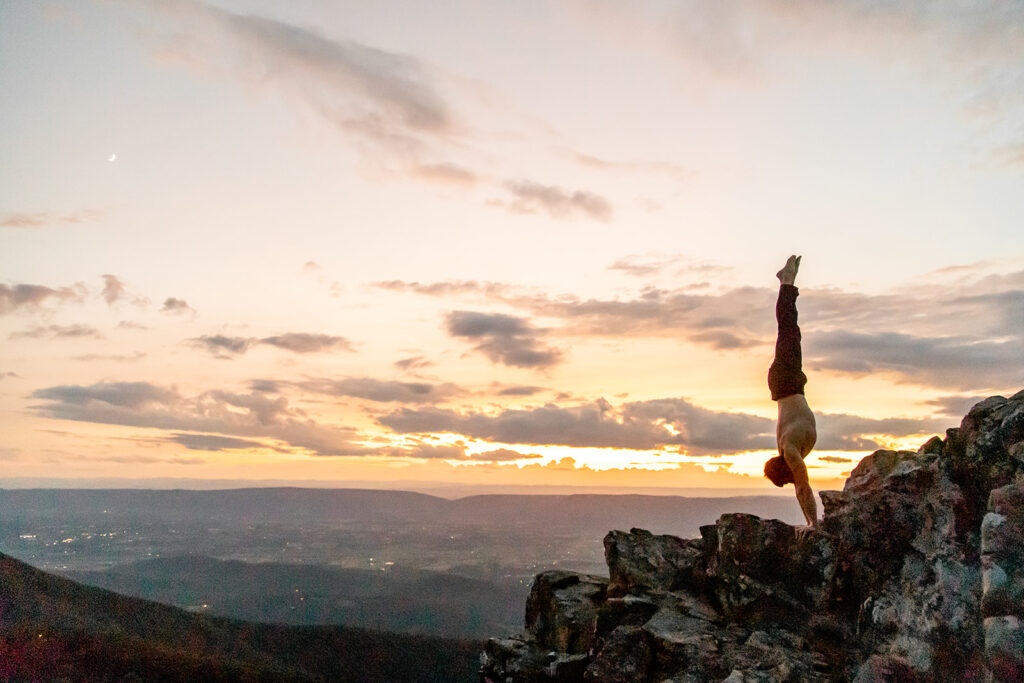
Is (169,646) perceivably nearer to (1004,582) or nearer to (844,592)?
(844,592)

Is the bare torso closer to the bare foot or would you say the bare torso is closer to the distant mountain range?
the bare foot

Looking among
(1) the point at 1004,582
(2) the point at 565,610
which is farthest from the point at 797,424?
(2) the point at 565,610

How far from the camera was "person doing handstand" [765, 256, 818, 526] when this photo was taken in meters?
13.6

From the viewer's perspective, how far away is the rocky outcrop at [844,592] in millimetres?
9008

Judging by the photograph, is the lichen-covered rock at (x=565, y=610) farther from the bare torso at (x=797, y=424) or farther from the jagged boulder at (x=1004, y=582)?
the jagged boulder at (x=1004, y=582)

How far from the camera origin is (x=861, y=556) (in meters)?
11.5

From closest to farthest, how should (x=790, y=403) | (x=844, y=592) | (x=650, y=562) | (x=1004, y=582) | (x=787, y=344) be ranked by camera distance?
(x=1004, y=582) < (x=844, y=592) < (x=790, y=403) < (x=787, y=344) < (x=650, y=562)

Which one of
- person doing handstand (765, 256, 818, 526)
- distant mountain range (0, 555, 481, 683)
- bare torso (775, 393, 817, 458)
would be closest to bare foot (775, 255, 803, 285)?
person doing handstand (765, 256, 818, 526)

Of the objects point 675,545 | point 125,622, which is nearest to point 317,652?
point 125,622

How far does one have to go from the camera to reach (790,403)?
13914 mm

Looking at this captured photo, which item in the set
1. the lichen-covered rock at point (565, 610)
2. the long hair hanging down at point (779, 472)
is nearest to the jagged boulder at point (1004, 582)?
the long hair hanging down at point (779, 472)

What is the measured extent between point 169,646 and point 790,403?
62.0 m

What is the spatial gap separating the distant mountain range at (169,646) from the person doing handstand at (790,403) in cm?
4699

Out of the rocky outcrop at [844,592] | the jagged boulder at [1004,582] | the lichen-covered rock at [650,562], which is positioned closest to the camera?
the jagged boulder at [1004,582]
